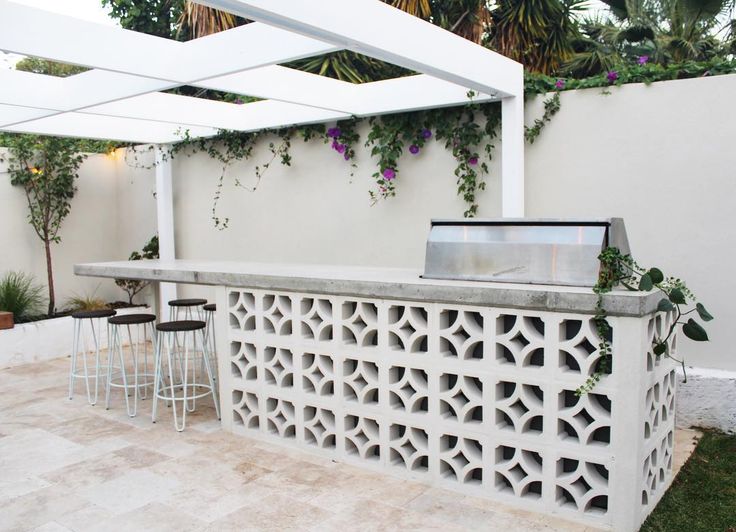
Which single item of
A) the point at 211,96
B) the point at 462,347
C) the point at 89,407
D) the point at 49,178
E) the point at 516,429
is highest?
the point at 211,96

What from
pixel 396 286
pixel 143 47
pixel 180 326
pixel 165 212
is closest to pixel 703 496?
pixel 396 286

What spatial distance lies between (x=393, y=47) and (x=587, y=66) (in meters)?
6.69

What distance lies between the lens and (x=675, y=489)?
362cm

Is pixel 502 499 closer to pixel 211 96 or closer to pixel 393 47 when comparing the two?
pixel 393 47

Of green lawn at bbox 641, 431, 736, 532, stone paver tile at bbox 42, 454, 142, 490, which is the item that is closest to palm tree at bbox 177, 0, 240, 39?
stone paver tile at bbox 42, 454, 142, 490

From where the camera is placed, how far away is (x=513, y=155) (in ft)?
16.5

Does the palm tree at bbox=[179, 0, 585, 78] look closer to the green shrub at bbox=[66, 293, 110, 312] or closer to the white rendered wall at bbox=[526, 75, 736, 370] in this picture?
the white rendered wall at bbox=[526, 75, 736, 370]

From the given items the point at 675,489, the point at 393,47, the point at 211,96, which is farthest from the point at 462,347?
the point at 211,96

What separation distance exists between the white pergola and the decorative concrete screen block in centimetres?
151

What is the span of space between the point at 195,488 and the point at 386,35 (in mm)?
2793

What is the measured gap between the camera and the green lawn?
319cm

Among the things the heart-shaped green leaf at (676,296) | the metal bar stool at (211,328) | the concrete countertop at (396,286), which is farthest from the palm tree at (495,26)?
the heart-shaped green leaf at (676,296)

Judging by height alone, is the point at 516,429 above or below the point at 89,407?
above

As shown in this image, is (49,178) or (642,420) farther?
(49,178)
